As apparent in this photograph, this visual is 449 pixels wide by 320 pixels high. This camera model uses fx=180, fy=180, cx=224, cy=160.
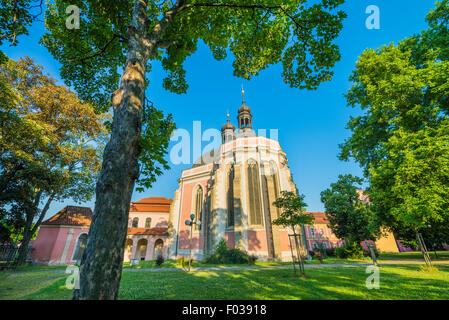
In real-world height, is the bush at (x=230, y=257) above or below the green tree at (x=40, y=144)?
below

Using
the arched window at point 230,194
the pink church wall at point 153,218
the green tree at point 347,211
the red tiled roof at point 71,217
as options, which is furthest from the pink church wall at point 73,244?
the green tree at point 347,211

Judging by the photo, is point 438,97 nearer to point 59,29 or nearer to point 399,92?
point 399,92

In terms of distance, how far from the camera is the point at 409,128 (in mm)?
10688

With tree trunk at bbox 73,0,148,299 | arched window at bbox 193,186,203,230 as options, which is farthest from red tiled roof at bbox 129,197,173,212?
tree trunk at bbox 73,0,148,299

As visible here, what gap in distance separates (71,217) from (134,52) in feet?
92.7

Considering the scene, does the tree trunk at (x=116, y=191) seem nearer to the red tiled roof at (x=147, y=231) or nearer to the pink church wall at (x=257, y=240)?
the pink church wall at (x=257, y=240)

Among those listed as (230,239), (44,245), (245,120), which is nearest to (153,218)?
(44,245)

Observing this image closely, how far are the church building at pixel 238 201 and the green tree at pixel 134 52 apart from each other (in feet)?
42.5

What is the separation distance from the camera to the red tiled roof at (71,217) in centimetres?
2194

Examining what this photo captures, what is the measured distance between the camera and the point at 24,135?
12.4 metres

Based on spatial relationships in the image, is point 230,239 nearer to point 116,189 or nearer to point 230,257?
point 230,257
